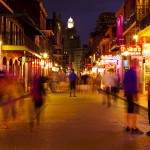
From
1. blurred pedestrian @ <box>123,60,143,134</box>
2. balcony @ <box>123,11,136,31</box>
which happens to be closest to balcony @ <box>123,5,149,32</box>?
balcony @ <box>123,11,136,31</box>

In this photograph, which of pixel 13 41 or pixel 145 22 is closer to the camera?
pixel 145 22

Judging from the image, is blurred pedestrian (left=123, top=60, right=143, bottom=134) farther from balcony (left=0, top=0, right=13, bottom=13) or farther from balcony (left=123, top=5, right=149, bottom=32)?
balcony (left=0, top=0, right=13, bottom=13)

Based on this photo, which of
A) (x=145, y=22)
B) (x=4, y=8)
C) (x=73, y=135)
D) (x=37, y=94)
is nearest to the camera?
(x=73, y=135)

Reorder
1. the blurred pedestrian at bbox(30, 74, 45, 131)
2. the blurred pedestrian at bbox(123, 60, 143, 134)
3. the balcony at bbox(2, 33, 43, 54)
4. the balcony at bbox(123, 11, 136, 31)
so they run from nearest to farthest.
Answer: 1. the blurred pedestrian at bbox(123, 60, 143, 134)
2. the blurred pedestrian at bbox(30, 74, 45, 131)
3. the balcony at bbox(2, 33, 43, 54)
4. the balcony at bbox(123, 11, 136, 31)

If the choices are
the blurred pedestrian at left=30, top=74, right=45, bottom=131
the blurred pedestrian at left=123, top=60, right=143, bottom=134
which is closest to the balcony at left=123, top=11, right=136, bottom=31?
the blurred pedestrian at left=30, top=74, right=45, bottom=131

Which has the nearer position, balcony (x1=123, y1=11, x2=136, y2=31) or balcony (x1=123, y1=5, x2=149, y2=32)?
balcony (x1=123, y1=5, x2=149, y2=32)

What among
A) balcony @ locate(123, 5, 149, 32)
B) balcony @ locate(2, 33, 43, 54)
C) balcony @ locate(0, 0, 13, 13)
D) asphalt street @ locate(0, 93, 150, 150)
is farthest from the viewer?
balcony @ locate(2, 33, 43, 54)

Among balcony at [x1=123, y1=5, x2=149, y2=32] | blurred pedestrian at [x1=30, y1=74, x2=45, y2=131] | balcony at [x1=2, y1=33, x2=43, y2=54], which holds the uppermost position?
balcony at [x1=123, y1=5, x2=149, y2=32]

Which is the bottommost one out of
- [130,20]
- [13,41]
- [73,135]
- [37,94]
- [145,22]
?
[73,135]

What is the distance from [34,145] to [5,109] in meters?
3.51

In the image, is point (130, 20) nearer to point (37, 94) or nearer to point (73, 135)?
point (37, 94)

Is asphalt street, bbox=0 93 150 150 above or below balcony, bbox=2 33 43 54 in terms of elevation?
below

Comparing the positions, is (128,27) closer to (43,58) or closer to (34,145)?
(43,58)

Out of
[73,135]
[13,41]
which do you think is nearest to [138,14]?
[13,41]
